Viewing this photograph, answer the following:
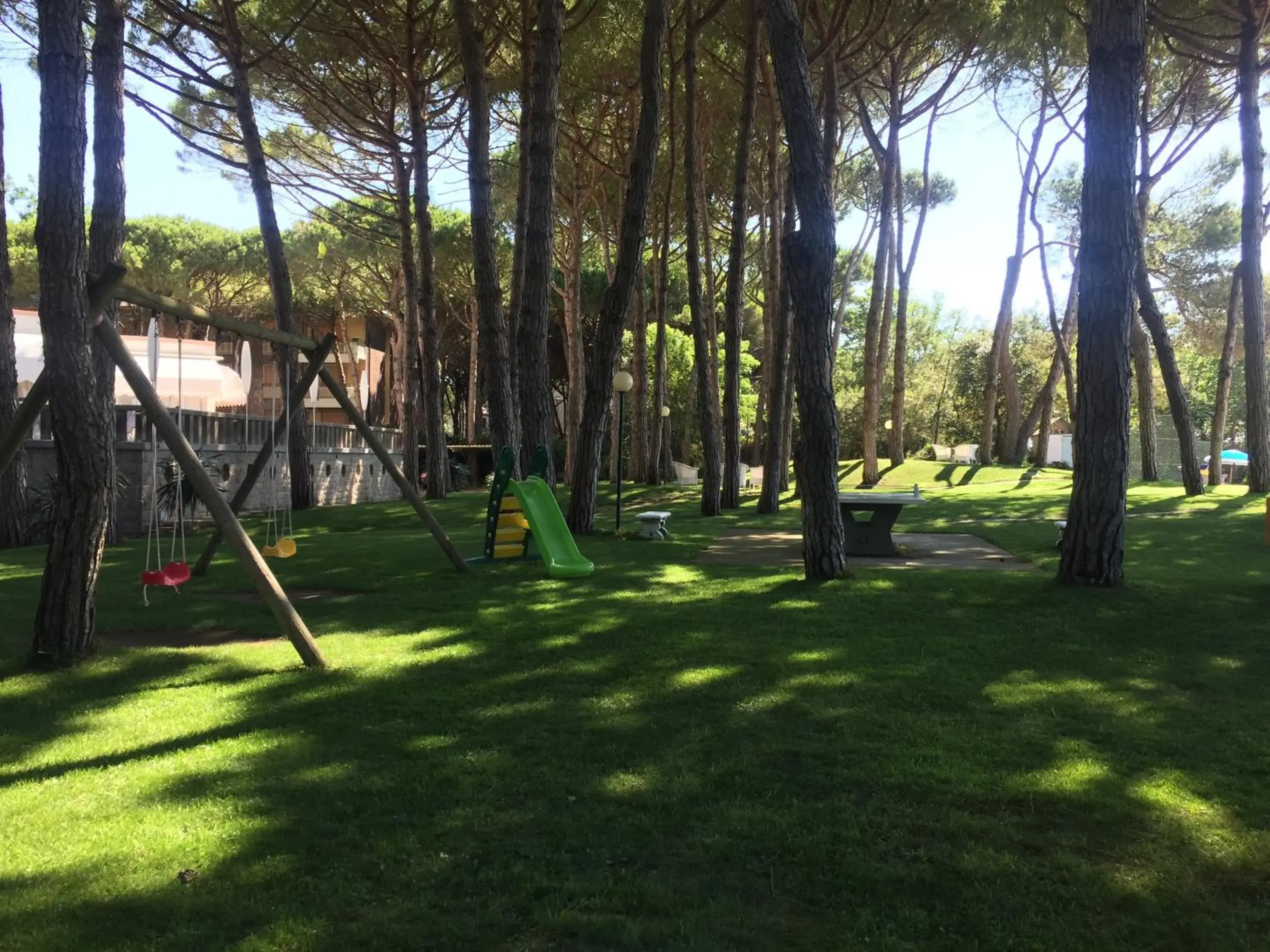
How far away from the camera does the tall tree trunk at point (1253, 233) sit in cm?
1430

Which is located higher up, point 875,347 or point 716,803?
point 875,347

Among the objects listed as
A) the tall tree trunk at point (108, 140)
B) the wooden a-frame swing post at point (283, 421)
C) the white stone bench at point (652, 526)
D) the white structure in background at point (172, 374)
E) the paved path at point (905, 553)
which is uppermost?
the tall tree trunk at point (108, 140)

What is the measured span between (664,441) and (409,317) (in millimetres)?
9026

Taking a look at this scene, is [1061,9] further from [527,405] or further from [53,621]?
[53,621]

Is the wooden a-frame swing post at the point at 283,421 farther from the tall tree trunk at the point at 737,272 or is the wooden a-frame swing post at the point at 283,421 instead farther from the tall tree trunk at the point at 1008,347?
the tall tree trunk at the point at 1008,347

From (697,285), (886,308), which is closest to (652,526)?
(697,285)

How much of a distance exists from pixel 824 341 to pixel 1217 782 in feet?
15.7

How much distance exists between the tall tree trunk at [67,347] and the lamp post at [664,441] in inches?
788

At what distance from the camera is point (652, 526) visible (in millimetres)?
11406

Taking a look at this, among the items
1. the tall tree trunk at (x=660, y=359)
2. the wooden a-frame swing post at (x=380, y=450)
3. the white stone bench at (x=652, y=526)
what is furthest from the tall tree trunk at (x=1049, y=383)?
the wooden a-frame swing post at (x=380, y=450)

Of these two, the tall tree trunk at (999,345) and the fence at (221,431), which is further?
the tall tree trunk at (999,345)

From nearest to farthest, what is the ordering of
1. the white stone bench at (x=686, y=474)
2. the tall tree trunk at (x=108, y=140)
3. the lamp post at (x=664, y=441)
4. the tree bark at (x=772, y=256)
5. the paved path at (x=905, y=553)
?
the paved path at (x=905, y=553) < the tall tree trunk at (x=108, y=140) < the tree bark at (x=772, y=256) < the lamp post at (x=664, y=441) < the white stone bench at (x=686, y=474)

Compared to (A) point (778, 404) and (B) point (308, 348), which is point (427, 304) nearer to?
(A) point (778, 404)

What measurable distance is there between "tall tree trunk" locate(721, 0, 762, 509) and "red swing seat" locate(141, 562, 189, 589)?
426 inches
